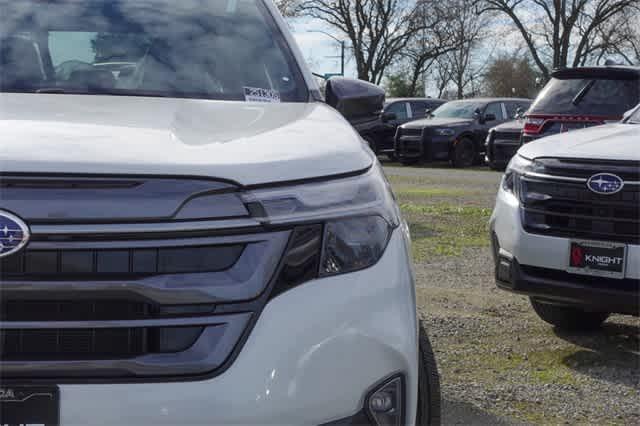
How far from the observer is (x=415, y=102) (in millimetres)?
24031

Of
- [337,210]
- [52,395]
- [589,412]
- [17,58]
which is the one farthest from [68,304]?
[589,412]

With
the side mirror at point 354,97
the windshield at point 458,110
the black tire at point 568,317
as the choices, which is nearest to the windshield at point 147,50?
the side mirror at point 354,97

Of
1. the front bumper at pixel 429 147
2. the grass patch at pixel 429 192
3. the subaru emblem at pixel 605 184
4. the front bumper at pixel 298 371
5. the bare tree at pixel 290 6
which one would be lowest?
the grass patch at pixel 429 192

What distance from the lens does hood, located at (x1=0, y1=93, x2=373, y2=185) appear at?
193 centimetres

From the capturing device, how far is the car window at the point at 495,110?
2139 cm

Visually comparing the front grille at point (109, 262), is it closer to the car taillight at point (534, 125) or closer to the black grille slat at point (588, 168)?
the black grille slat at point (588, 168)

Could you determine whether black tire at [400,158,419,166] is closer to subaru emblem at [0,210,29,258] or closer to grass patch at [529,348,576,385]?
grass patch at [529,348,576,385]

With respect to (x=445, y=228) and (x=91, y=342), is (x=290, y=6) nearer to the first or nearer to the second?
(x=445, y=228)

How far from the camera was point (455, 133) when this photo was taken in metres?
20.7

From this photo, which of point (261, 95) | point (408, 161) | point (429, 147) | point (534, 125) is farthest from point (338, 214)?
point (408, 161)

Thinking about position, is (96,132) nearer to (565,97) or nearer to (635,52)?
(565,97)

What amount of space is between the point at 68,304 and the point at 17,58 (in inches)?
59.9

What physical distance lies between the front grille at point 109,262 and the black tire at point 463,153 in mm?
19048

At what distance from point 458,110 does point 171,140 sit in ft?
65.7
